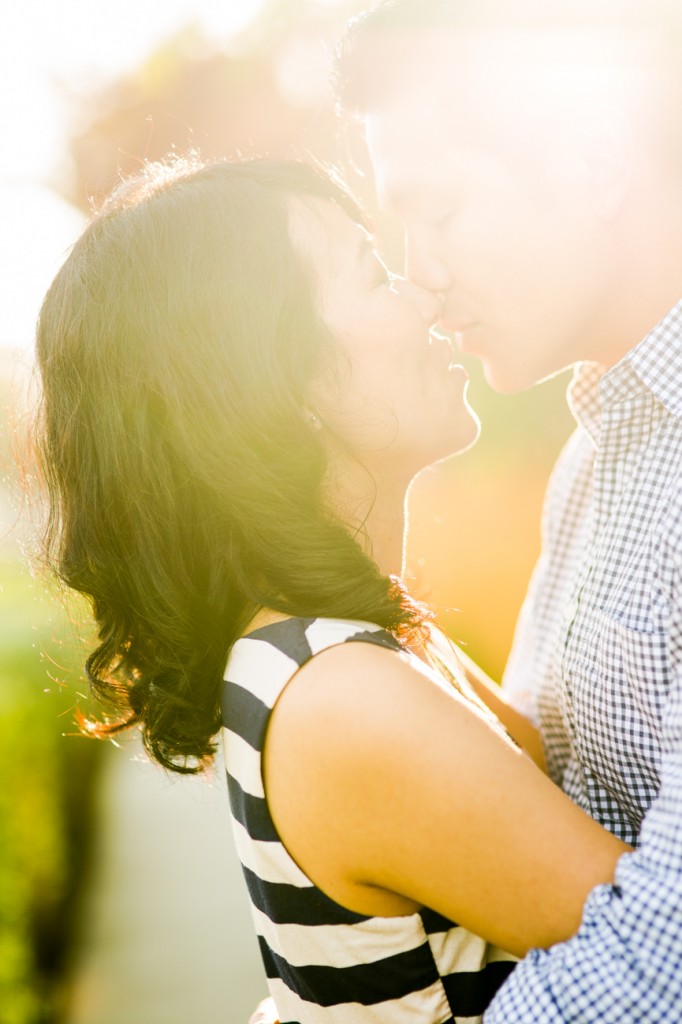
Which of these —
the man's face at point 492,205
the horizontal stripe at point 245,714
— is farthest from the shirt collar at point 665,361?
the horizontal stripe at point 245,714

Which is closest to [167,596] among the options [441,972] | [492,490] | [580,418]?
[441,972]

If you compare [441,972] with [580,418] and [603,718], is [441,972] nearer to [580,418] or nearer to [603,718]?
[603,718]

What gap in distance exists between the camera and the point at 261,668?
1.94 metres

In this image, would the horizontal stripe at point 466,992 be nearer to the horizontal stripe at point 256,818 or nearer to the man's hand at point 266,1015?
the horizontal stripe at point 256,818

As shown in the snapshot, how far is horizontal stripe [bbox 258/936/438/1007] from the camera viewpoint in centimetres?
192

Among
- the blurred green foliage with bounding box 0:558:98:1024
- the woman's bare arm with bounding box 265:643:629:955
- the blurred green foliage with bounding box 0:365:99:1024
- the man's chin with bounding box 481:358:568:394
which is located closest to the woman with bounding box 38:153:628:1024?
the woman's bare arm with bounding box 265:643:629:955

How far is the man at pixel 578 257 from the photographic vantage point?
207cm

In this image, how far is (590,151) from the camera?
7.82 ft

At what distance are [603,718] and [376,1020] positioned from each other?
0.77m

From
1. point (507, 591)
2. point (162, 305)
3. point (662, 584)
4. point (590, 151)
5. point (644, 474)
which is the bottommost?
point (507, 591)

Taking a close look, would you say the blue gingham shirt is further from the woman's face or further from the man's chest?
the woman's face

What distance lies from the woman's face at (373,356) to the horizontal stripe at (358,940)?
105 cm

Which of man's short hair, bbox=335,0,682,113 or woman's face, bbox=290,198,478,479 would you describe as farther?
man's short hair, bbox=335,0,682,113

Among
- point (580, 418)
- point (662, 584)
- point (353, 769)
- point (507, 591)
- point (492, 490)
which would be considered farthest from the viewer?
point (492, 490)
